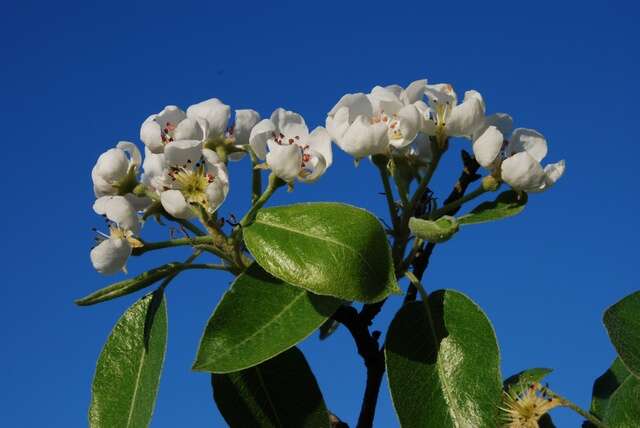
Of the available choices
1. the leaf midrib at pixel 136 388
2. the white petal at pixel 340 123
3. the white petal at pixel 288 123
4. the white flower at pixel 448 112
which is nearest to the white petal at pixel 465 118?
the white flower at pixel 448 112

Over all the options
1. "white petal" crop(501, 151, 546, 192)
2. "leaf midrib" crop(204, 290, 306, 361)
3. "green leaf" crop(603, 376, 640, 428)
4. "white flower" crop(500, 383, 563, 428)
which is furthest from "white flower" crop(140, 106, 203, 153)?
"green leaf" crop(603, 376, 640, 428)

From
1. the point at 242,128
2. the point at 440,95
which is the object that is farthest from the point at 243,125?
the point at 440,95

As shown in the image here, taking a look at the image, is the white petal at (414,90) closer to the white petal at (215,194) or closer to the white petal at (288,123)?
the white petal at (288,123)

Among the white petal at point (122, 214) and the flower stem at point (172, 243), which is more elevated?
the white petal at point (122, 214)

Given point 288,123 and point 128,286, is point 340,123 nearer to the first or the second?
point 288,123

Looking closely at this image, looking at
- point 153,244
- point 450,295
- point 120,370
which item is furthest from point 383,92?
point 120,370

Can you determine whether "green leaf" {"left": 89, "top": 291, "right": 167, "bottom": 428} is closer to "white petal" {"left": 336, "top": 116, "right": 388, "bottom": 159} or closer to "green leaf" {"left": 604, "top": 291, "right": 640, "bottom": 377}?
"white petal" {"left": 336, "top": 116, "right": 388, "bottom": 159}
